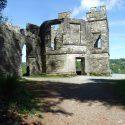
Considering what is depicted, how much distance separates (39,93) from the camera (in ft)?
43.0

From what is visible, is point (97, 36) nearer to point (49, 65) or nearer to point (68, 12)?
point (68, 12)

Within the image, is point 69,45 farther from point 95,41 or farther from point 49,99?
point 49,99

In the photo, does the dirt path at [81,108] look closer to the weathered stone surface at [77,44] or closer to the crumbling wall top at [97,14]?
the weathered stone surface at [77,44]

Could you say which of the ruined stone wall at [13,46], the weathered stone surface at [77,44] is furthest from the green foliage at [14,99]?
the weathered stone surface at [77,44]

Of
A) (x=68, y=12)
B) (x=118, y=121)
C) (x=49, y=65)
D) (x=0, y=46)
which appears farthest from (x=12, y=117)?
(x=68, y=12)

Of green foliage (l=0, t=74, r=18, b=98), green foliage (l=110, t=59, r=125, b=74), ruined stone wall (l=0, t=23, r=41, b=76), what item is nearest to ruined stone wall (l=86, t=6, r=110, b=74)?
ruined stone wall (l=0, t=23, r=41, b=76)

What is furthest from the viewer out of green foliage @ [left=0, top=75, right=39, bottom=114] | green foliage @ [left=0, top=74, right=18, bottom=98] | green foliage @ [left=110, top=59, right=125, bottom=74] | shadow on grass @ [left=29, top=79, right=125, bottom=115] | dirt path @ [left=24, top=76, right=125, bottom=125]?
green foliage @ [left=110, top=59, right=125, bottom=74]

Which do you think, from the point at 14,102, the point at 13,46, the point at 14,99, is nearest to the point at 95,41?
the point at 13,46

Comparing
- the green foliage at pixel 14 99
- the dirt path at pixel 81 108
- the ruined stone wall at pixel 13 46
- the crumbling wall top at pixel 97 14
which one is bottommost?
the dirt path at pixel 81 108

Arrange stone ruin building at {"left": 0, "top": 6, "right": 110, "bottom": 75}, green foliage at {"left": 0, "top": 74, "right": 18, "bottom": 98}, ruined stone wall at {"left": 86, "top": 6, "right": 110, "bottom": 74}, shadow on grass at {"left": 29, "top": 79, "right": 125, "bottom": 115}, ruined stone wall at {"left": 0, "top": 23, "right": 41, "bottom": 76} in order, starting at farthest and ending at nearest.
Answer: ruined stone wall at {"left": 86, "top": 6, "right": 110, "bottom": 74} < stone ruin building at {"left": 0, "top": 6, "right": 110, "bottom": 75} < ruined stone wall at {"left": 0, "top": 23, "right": 41, "bottom": 76} < shadow on grass at {"left": 29, "top": 79, "right": 125, "bottom": 115} < green foliage at {"left": 0, "top": 74, "right": 18, "bottom": 98}

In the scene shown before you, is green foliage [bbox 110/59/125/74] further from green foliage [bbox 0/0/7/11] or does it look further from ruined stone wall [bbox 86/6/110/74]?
green foliage [bbox 0/0/7/11]

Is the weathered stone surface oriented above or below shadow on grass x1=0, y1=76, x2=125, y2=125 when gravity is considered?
above

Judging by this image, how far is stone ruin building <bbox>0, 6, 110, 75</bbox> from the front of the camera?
28.2 metres

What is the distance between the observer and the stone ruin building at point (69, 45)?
28172 millimetres
